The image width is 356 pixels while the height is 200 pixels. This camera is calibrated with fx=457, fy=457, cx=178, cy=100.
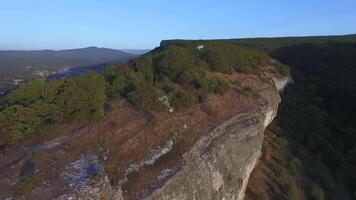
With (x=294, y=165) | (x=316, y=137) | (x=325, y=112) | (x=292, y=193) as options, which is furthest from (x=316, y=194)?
(x=325, y=112)

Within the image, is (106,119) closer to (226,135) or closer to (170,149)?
(170,149)

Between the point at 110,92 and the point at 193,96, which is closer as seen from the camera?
the point at 110,92

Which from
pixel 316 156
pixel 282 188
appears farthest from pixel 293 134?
pixel 282 188

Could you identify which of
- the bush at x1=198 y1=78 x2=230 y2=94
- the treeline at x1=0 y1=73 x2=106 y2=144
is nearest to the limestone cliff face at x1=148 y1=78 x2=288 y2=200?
the bush at x1=198 y1=78 x2=230 y2=94

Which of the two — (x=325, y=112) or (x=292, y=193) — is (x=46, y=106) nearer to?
(x=292, y=193)

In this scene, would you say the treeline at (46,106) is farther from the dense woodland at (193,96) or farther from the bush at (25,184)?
the bush at (25,184)

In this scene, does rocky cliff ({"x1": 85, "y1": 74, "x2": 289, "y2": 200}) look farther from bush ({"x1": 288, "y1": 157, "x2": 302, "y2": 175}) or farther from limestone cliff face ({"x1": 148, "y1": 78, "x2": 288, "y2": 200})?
bush ({"x1": 288, "y1": 157, "x2": 302, "y2": 175})

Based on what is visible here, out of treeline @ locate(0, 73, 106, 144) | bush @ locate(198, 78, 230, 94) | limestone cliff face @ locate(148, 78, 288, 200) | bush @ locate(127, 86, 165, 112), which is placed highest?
treeline @ locate(0, 73, 106, 144)
